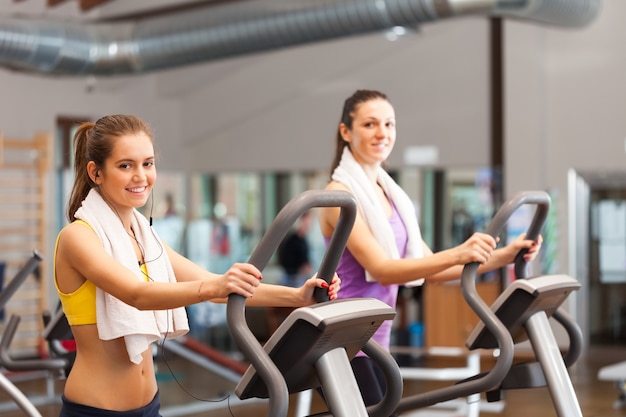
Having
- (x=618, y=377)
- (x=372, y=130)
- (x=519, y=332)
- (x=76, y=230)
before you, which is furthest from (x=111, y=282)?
(x=618, y=377)

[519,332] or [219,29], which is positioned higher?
[219,29]

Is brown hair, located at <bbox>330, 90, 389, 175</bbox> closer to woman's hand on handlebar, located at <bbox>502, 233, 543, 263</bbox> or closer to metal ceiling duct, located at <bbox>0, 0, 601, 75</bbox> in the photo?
woman's hand on handlebar, located at <bbox>502, 233, 543, 263</bbox>

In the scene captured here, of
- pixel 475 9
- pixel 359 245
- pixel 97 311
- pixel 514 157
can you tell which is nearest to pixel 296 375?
pixel 97 311

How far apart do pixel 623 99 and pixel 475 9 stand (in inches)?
114

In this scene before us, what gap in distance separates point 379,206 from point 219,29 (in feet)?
18.3

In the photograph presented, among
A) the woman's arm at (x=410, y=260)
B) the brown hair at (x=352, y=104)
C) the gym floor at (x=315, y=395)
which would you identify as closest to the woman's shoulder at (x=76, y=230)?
the woman's arm at (x=410, y=260)

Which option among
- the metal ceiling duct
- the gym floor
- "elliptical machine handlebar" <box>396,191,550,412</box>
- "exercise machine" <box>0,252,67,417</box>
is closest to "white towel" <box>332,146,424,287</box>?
"elliptical machine handlebar" <box>396,191,550,412</box>

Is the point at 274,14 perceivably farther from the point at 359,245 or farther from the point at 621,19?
the point at 359,245

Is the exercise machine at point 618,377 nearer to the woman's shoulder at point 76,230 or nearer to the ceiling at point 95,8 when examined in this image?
the ceiling at point 95,8

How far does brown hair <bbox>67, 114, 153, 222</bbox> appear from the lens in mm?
2188

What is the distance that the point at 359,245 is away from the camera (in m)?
2.75

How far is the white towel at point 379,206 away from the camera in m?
2.84

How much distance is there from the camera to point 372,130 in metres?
2.95

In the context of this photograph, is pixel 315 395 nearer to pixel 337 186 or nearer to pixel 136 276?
pixel 337 186
